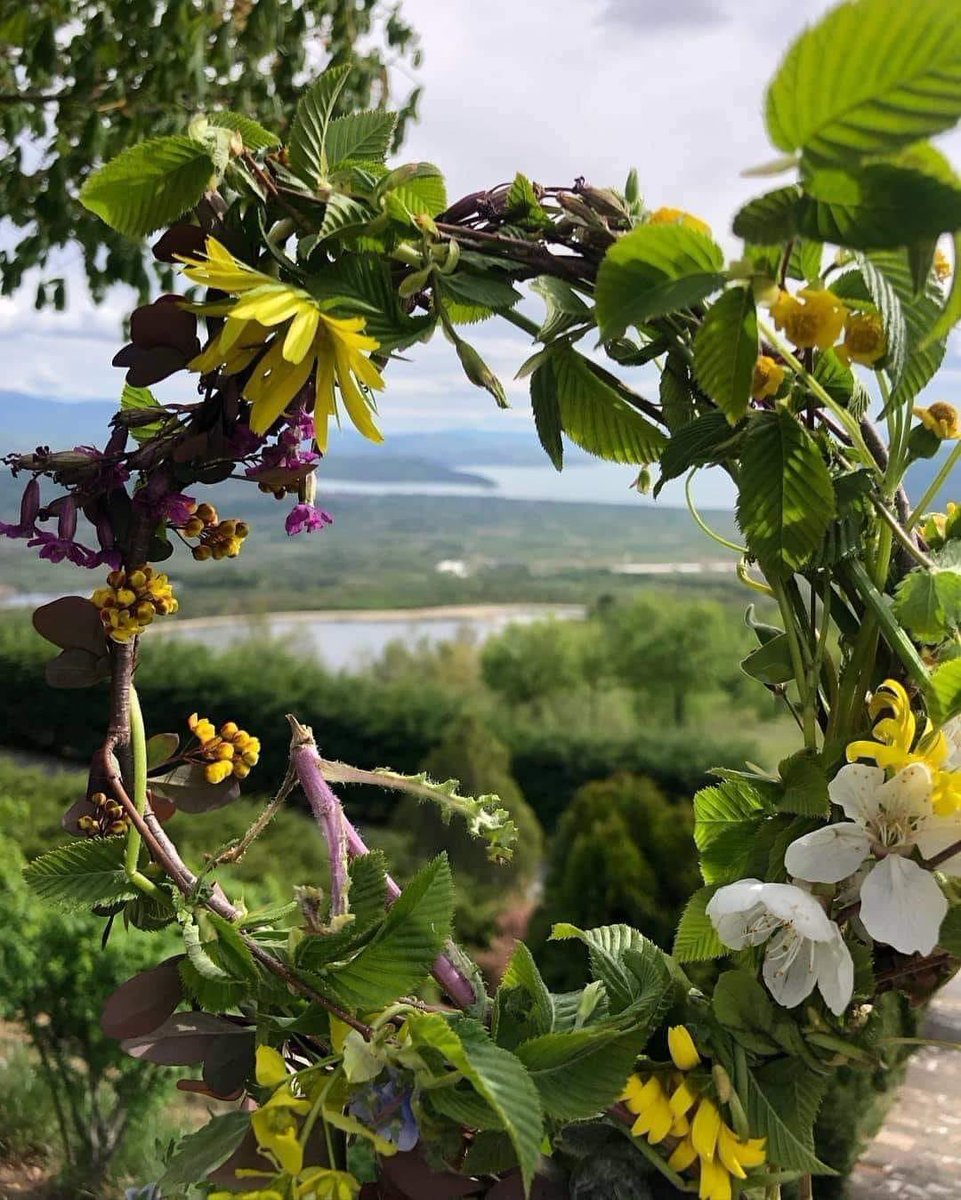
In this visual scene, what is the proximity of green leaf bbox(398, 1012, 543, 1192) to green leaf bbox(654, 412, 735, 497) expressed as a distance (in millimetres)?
213

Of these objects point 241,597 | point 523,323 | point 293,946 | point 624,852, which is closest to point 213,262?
point 523,323

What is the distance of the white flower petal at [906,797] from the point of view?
354 millimetres

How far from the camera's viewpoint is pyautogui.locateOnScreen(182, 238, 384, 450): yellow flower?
35 centimetres

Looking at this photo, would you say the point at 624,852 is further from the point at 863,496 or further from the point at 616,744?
the point at 616,744

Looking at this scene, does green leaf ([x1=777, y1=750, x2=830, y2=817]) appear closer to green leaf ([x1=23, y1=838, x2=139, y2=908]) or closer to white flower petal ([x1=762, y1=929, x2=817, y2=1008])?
white flower petal ([x1=762, y1=929, x2=817, y2=1008])

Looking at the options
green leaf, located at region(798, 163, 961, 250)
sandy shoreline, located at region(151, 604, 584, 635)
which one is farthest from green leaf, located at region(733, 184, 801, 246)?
sandy shoreline, located at region(151, 604, 584, 635)

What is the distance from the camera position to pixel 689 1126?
386 mm

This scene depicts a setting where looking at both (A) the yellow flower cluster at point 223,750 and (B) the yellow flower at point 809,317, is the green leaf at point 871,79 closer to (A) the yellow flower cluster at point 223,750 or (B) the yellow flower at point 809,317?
(B) the yellow flower at point 809,317

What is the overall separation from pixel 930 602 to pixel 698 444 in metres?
0.10

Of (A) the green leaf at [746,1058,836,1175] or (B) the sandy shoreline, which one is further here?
(B) the sandy shoreline

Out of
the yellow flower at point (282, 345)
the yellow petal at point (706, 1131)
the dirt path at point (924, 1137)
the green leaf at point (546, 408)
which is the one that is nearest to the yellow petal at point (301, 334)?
the yellow flower at point (282, 345)

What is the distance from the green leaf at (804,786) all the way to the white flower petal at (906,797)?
0.02 metres

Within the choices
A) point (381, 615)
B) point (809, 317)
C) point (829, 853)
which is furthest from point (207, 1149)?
point (381, 615)

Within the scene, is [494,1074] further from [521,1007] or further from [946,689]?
[946,689]
